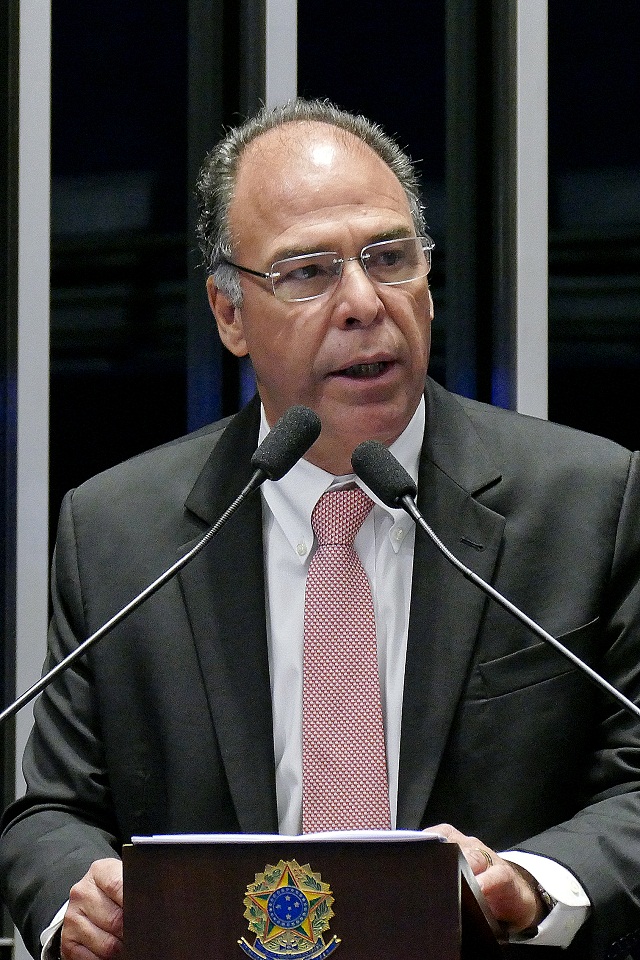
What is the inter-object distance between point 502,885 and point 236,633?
1.89ft

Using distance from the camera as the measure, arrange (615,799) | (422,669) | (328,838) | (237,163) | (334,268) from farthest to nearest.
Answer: (237,163) → (334,268) → (422,669) → (615,799) → (328,838)

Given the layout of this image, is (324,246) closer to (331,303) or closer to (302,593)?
(331,303)

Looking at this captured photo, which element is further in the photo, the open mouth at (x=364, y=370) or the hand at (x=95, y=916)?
the open mouth at (x=364, y=370)

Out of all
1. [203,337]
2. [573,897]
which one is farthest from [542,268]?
[573,897]

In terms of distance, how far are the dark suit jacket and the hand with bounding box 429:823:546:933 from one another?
0.73 feet

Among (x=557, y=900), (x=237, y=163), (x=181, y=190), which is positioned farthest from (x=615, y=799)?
(x=181, y=190)

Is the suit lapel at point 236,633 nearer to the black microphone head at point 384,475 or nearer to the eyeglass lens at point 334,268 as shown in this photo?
the eyeglass lens at point 334,268

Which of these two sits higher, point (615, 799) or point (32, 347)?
point (32, 347)

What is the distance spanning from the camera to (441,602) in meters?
1.67

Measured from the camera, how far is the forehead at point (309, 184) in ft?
5.77

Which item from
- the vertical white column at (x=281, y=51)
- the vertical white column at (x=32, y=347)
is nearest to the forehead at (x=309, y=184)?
the vertical white column at (x=281, y=51)

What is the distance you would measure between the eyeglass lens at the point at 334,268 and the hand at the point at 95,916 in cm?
79

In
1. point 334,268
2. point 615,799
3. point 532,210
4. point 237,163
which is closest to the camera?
point 615,799

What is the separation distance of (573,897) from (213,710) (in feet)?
1.72
